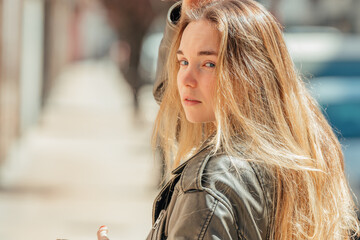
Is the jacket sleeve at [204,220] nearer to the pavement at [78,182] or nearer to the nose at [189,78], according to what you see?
the nose at [189,78]

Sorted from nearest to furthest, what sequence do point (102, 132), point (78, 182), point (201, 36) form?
1. point (201, 36)
2. point (78, 182)
3. point (102, 132)

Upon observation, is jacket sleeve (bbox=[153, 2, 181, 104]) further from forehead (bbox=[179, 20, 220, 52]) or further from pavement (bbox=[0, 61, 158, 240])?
forehead (bbox=[179, 20, 220, 52])

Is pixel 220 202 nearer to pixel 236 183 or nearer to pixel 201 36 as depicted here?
pixel 236 183

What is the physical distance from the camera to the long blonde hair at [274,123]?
1.65m

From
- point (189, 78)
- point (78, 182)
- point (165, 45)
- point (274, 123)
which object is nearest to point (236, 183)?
point (274, 123)

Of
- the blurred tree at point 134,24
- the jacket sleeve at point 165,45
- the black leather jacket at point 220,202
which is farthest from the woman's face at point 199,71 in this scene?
the blurred tree at point 134,24

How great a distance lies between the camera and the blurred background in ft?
18.9

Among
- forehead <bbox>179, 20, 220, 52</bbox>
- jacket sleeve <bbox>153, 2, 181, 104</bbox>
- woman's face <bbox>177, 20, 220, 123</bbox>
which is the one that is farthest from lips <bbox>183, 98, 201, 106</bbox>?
jacket sleeve <bbox>153, 2, 181, 104</bbox>

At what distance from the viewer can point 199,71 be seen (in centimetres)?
175

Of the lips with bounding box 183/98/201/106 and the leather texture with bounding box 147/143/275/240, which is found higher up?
the lips with bounding box 183/98/201/106

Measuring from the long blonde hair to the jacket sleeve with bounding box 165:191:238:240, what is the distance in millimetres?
161

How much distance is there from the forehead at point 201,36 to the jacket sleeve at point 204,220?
45cm

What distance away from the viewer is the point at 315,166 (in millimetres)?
1787

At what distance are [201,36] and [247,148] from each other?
35cm
